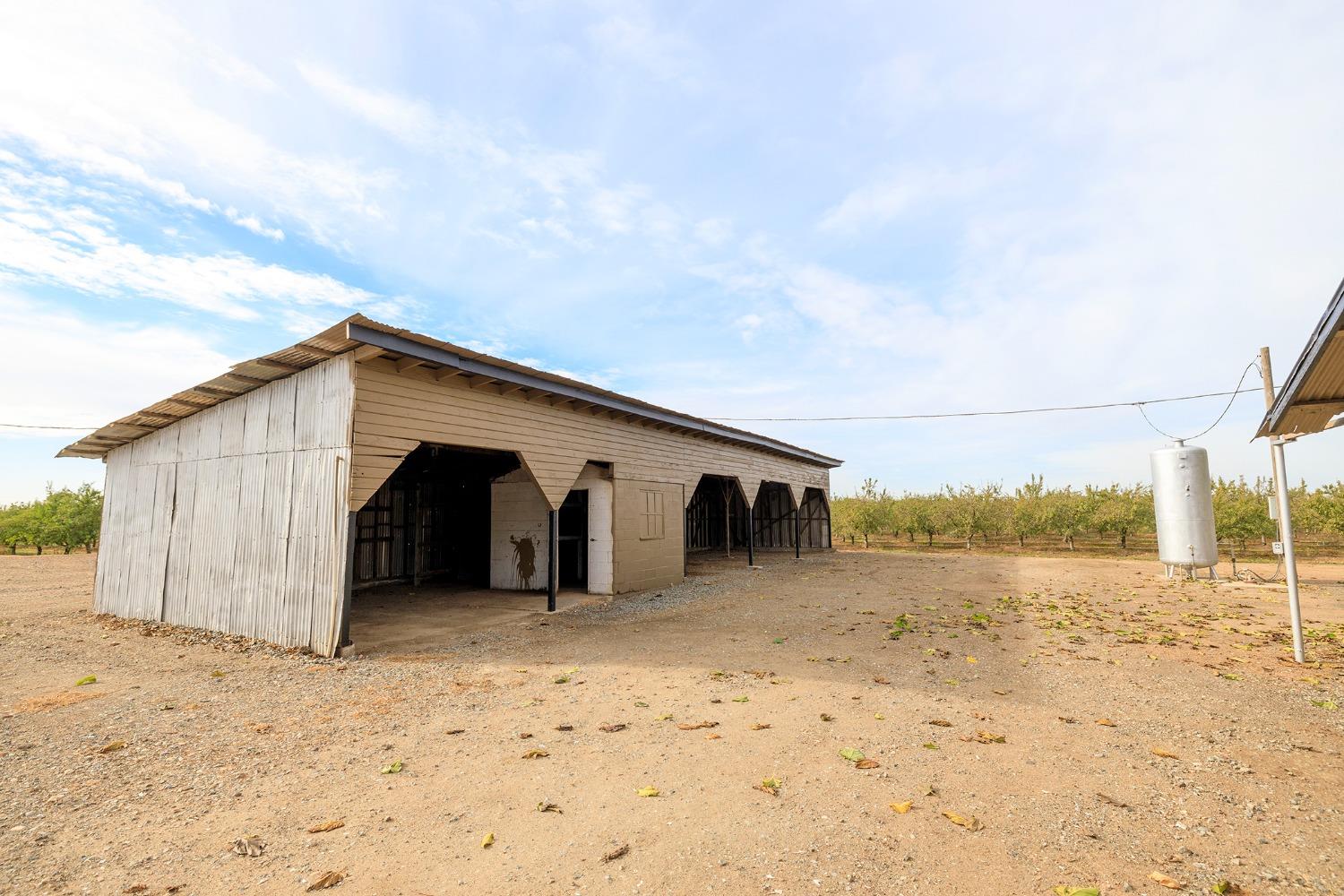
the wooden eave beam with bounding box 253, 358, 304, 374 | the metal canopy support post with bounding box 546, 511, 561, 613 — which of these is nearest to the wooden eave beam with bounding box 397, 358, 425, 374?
the wooden eave beam with bounding box 253, 358, 304, 374

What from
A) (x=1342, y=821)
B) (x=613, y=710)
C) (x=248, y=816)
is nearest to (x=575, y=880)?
(x=248, y=816)

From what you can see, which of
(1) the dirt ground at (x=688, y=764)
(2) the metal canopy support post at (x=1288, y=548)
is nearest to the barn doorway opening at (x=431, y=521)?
(1) the dirt ground at (x=688, y=764)

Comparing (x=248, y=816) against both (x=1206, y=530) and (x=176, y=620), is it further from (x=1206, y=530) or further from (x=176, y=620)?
(x=1206, y=530)

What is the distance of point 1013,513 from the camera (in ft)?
99.5

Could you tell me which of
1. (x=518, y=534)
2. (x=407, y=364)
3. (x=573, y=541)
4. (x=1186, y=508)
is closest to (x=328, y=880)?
(x=407, y=364)

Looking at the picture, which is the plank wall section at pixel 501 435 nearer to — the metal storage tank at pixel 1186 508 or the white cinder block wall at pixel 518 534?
the white cinder block wall at pixel 518 534

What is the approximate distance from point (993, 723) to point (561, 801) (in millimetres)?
3577

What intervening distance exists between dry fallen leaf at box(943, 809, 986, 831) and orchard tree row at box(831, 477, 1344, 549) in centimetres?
3038

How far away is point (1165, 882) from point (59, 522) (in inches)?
1521

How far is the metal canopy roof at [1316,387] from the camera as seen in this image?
4805 millimetres

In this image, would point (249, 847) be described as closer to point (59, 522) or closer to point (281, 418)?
point (281, 418)

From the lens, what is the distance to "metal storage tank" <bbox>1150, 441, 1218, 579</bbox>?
14.7 metres

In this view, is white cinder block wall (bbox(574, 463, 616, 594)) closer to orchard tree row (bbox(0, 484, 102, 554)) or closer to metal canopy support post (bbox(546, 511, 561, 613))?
metal canopy support post (bbox(546, 511, 561, 613))

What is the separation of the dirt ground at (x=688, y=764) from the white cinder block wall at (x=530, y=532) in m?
4.06
